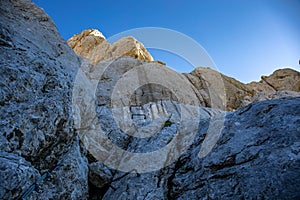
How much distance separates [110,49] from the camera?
56.4 m

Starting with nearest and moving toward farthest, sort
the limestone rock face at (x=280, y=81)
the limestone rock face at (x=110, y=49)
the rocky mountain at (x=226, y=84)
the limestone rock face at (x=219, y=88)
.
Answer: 1. the rocky mountain at (x=226, y=84)
2. the limestone rock face at (x=219, y=88)
3. the limestone rock face at (x=110, y=49)
4. the limestone rock face at (x=280, y=81)

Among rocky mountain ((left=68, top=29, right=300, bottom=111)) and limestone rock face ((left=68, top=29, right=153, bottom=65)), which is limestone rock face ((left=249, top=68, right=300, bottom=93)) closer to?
rocky mountain ((left=68, top=29, right=300, bottom=111))

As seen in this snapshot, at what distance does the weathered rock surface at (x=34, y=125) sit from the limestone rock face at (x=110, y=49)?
43.2 metres

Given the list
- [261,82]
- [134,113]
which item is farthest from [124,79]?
[261,82]

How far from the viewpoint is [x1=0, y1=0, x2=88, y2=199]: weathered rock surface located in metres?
5.95

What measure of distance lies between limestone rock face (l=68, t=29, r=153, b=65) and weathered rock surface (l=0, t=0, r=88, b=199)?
4323cm

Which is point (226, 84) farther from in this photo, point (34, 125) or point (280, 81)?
point (34, 125)

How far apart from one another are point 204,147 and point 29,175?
7.06 metres

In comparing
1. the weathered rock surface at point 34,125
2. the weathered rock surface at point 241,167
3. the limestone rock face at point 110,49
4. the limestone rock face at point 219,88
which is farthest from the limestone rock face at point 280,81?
the weathered rock surface at point 34,125

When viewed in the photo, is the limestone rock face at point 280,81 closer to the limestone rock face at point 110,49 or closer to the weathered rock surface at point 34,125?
the limestone rock face at point 110,49

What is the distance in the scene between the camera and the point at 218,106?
41188 millimetres

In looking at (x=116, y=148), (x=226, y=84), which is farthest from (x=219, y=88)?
(x=116, y=148)

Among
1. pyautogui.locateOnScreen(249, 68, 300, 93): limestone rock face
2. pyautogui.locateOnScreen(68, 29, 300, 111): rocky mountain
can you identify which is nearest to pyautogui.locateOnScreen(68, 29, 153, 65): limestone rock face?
pyautogui.locateOnScreen(68, 29, 300, 111): rocky mountain

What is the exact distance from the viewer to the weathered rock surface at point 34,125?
5953 mm
